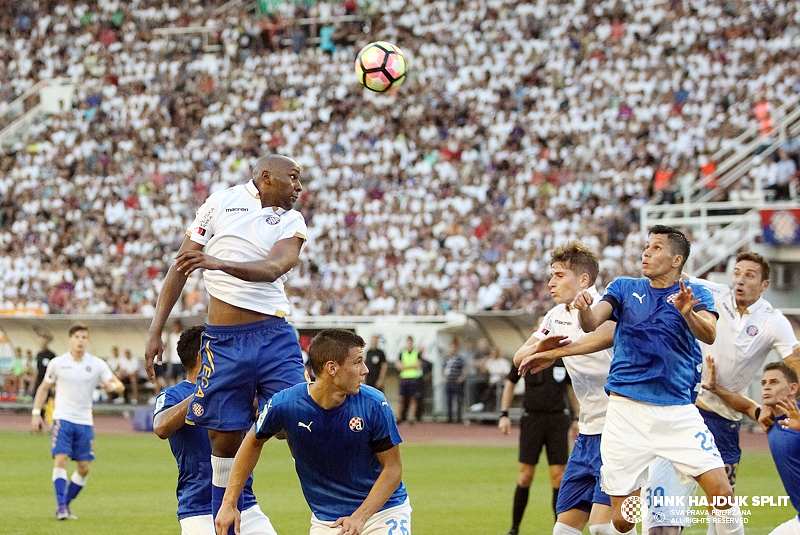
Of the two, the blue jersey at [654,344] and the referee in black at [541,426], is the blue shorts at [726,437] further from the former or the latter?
the referee in black at [541,426]

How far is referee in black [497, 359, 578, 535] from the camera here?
9.88 meters

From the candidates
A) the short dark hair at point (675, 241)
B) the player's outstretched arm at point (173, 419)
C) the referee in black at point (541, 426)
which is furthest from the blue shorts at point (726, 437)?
the player's outstretched arm at point (173, 419)

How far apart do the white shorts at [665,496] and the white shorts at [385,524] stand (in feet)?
6.52

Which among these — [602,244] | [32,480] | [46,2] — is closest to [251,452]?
[32,480]

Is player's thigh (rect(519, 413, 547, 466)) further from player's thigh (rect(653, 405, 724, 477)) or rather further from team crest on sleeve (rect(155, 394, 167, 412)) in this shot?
team crest on sleeve (rect(155, 394, 167, 412))

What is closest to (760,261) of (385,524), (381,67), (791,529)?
(791,529)

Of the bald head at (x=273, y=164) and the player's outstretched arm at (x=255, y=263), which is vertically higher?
the bald head at (x=273, y=164)

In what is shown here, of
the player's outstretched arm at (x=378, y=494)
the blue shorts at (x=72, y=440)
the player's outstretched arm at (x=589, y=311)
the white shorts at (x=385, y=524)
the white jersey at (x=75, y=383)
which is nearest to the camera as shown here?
the player's outstretched arm at (x=378, y=494)

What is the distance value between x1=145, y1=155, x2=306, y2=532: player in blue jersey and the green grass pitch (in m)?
4.03

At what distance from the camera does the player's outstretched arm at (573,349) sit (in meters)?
6.33

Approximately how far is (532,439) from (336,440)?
15.4ft

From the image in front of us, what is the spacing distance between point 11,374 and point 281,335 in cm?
2204

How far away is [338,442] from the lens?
5.73 meters

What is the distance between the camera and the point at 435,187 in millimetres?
27547
